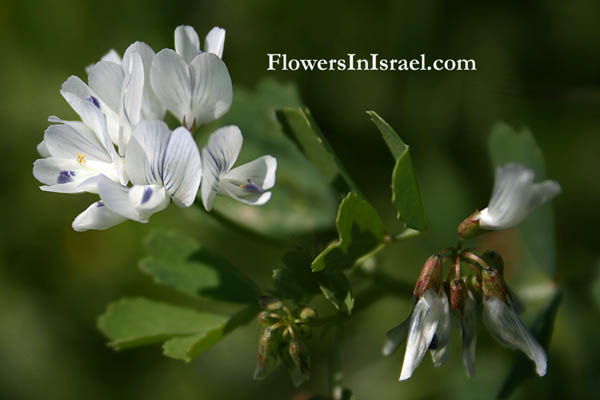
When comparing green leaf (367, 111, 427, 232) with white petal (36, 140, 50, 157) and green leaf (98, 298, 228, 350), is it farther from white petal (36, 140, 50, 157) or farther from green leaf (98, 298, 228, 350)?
white petal (36, 140, 50, 157)

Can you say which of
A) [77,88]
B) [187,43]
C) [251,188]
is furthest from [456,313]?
[77,88]

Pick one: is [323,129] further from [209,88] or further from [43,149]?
[43,149]

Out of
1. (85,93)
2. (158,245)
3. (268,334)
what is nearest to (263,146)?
(158,245)

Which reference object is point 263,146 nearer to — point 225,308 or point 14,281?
point 225,308

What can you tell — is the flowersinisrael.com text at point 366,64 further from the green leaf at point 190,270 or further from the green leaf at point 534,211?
the green leaf at point 190,270

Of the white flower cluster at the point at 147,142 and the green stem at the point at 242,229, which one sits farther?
the green stem at the point at 242,229

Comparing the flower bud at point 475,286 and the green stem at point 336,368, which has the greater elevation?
the flower bud at point 475,286

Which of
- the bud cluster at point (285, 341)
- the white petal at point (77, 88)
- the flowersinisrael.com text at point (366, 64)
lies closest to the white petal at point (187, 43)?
the white petal at point (77, 88)
